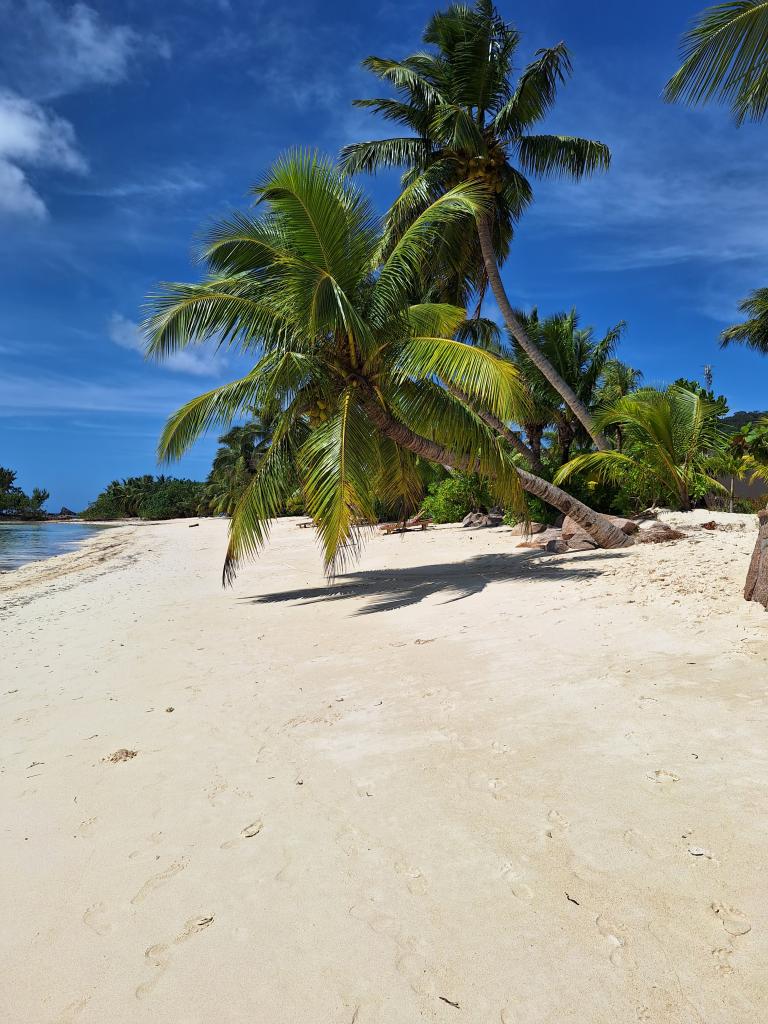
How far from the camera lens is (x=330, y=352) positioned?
31.6 feet

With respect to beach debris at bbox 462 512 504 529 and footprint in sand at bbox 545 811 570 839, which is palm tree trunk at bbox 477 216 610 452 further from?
footprint in sand at bbox 545 811 570 839

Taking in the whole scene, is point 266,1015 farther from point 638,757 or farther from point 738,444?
point 738,444

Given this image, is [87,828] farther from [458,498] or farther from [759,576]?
[458,498]

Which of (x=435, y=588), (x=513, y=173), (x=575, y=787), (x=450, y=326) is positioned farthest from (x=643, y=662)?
(x=513, y=173)

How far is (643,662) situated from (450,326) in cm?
672

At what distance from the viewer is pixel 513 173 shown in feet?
55.1

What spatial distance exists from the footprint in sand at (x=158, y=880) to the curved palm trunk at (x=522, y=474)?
770 cm


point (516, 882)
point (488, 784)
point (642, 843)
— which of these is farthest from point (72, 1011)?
point (642, 843)

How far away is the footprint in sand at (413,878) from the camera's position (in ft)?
7.66

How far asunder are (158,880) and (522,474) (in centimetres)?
941

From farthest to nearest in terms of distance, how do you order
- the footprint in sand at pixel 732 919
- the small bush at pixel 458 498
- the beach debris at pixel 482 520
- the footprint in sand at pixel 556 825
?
1. the small bush at pixel 458 498
2. the beach debris at pixel 482 520
3. the footprint in sand at pixel 556 825
4. the footprint in sand at pixel 732 919

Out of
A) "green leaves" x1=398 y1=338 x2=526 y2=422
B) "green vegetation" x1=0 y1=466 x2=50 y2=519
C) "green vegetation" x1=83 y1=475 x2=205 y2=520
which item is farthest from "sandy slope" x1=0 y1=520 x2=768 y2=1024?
"green vegetation" x1=0 y1=466 x2=50 y2=519

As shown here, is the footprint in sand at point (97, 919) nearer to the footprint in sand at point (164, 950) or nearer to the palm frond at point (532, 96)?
the footprint in sand at point (164, 950)

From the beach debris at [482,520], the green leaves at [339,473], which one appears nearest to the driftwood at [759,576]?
the green leaves at [339,473]
